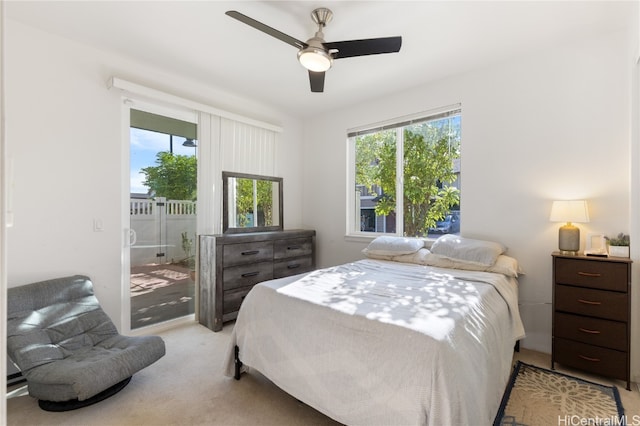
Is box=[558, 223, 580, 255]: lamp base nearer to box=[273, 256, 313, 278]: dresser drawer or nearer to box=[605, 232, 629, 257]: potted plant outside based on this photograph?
box=[605, 232, 629, 257]: potted plant outside

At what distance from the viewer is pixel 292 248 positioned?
156 inches

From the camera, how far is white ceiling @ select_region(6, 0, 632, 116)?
7.09 ft

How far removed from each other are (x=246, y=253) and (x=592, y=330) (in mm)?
3136

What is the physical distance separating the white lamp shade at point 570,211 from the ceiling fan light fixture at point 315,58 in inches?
85.2

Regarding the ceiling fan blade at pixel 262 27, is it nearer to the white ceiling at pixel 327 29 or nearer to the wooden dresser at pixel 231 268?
the white ceiling at pixel 327 29

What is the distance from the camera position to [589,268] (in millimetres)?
2211

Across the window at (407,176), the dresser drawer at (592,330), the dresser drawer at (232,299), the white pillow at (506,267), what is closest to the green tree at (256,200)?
the dresser drawer at (232,299)

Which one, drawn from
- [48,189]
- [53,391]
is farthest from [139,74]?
[53,391]

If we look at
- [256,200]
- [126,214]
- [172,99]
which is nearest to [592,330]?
[256,200]

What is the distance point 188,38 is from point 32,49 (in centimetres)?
124

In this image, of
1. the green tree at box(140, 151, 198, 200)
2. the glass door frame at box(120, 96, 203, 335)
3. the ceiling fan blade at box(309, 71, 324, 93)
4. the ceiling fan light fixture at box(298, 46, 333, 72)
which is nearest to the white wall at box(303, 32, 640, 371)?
the ceiling fan blade at box(309, 71, 324, 93)

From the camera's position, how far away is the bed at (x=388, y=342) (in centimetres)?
130

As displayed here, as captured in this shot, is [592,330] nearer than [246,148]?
Yes

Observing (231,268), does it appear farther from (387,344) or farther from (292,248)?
(387,344)
